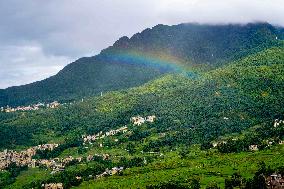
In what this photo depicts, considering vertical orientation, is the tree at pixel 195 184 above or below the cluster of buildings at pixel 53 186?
above

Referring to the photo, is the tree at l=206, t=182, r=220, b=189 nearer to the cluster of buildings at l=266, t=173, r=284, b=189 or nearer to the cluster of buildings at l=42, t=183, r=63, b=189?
the cluster of buildings at l=266, t=173, r=284, b=189

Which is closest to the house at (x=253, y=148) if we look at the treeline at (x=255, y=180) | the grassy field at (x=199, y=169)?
the grassy field at (x=199, y=169)

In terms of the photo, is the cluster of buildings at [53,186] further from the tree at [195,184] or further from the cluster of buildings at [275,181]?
the cluster of buildings at [275,181]

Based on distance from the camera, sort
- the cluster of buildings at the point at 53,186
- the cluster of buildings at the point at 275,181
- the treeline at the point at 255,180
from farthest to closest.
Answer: the cluster of buildings at the point at 53,186 < the treeline at the point at 255,180 < the cluster of buildings at the point at 275,181

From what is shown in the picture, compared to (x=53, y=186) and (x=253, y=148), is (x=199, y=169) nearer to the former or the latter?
(x=253, y=148)

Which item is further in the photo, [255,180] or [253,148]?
[253,148]

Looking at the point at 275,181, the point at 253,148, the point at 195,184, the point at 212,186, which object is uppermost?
the point at 253,148

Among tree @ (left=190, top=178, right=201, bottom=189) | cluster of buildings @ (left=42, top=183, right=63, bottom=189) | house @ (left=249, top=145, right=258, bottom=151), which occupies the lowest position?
cluster of buildings @ (left=42, top=183, right=63, bottom=189)

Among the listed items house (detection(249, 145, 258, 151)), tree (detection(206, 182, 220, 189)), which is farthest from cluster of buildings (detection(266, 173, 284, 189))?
house (detection(249, 145, 258, 151))

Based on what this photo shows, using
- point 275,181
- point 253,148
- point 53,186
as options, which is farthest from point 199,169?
point 53,186
